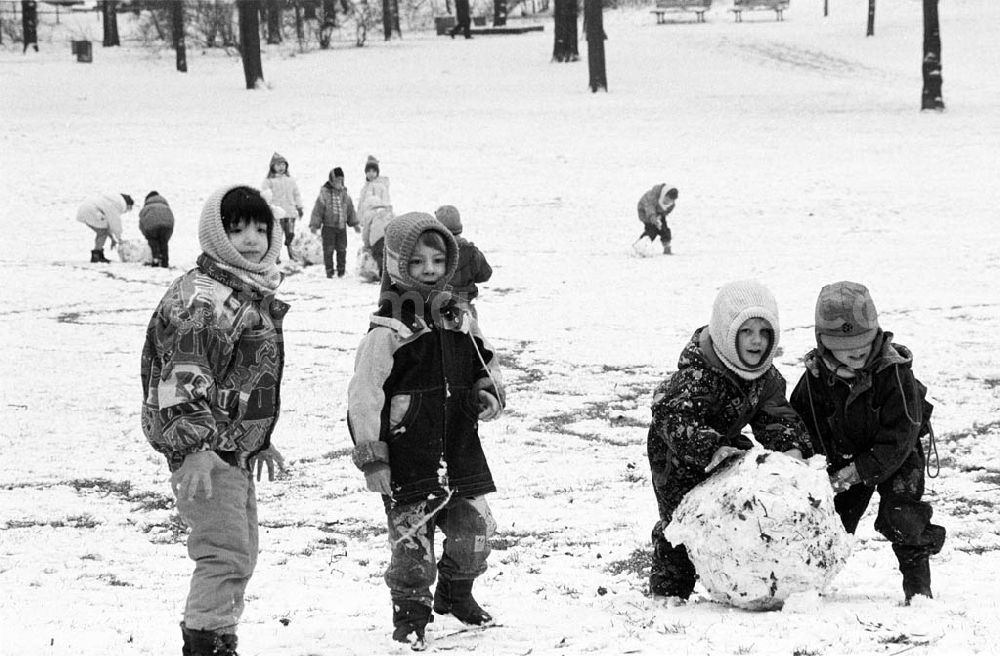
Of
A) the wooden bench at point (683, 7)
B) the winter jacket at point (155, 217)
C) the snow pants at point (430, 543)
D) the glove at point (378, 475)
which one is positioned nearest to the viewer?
the glove at point (378, 475)

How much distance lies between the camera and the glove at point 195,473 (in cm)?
428

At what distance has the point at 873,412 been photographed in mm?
5328

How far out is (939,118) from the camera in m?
32.5

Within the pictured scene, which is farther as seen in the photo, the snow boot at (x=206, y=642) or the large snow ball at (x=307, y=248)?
the large snow ball at (x=307, y=248)

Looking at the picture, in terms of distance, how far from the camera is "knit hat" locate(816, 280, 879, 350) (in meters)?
5.25

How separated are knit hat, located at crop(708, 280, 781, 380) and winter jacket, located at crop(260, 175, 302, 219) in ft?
48.2

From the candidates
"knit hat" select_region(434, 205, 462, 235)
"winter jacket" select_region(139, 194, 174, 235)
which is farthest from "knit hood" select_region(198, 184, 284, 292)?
"winter jacket" select_region(139, 194, 174, 235)

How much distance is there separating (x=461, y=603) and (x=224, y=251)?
1.69m

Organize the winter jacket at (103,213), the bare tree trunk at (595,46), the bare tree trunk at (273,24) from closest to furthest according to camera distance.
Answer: the winter jacket at (103,213)
the bare tree trunk at (595,46)
the bare tree trunk at (273,24)

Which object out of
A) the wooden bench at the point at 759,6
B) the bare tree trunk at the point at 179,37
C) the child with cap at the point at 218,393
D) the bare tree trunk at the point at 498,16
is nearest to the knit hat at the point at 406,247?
the child with cap at the point at 218,393

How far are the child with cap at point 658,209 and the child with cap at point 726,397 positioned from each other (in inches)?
533

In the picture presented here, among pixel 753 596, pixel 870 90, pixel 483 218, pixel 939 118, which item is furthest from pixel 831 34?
pixel 753 596

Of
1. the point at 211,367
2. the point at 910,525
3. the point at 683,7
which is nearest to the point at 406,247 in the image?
the point at 211,367

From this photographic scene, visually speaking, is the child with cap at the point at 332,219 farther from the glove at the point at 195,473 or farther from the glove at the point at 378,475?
the glove at the point at 195,473
